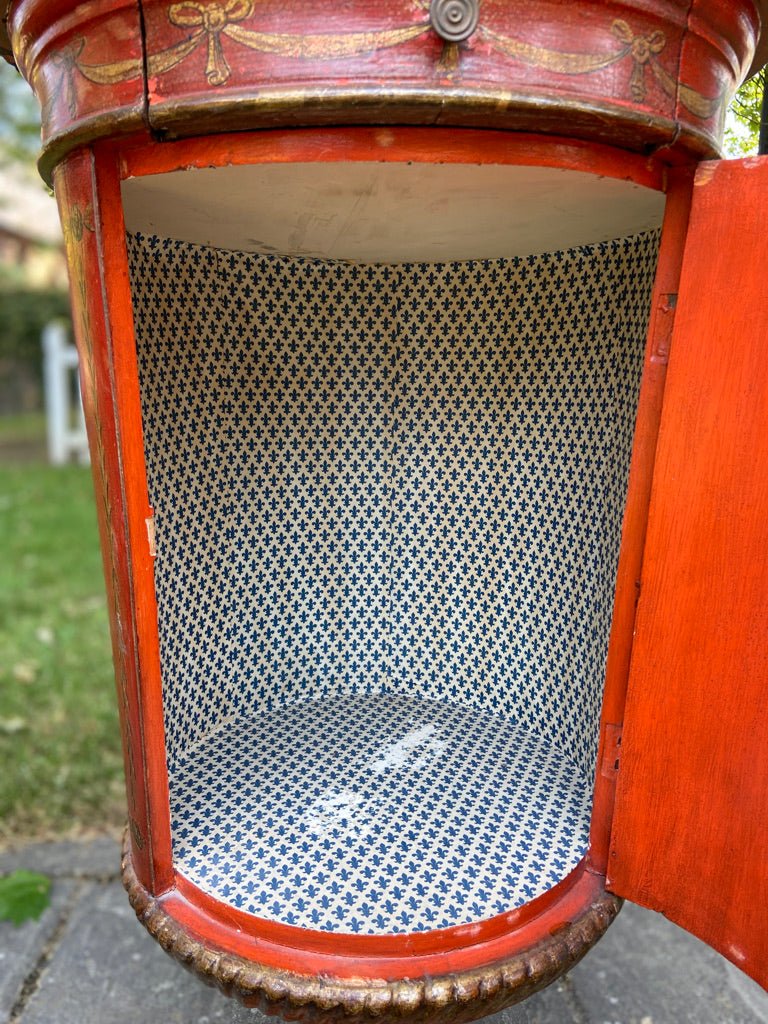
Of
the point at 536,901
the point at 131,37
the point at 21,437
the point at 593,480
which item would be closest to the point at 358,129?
the point at 131,37

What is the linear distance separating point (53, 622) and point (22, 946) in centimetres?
189

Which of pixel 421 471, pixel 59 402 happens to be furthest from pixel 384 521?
pixel 59 402

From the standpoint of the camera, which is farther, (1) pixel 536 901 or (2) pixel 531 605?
(2) pixel 531 605

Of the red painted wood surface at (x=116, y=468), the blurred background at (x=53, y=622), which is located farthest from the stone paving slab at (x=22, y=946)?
the red painted wood surface at (x=116, y=468)

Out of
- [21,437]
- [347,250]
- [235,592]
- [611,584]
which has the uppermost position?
[347,250]

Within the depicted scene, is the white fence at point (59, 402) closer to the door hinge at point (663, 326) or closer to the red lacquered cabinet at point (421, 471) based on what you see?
the red lacquered cabinet at point (421, 471)

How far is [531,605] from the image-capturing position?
5.81 ft

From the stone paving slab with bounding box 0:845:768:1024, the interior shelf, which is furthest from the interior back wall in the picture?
the stone paving slab with bounding box 0:845:768:1024

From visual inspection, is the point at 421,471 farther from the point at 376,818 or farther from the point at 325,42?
the point at 325,42

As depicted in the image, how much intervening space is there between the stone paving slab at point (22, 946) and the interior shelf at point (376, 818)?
651mm

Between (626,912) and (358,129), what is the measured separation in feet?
6.18

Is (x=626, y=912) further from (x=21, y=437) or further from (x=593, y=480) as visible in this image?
(x=21, y=437)

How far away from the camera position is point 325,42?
879 mm

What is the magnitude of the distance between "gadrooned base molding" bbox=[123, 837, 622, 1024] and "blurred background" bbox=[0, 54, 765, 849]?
127 cm
